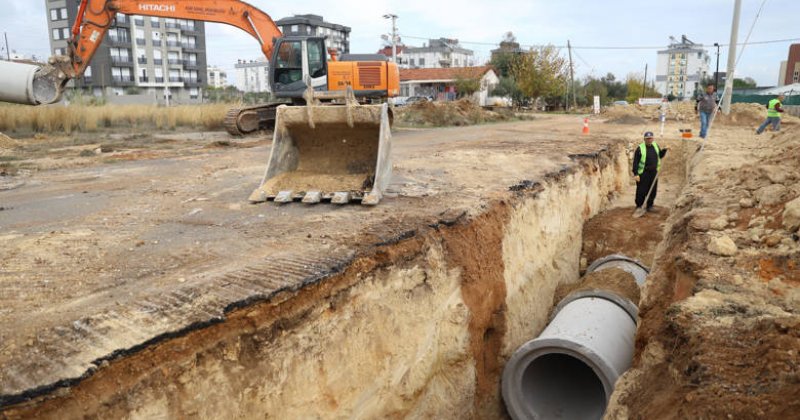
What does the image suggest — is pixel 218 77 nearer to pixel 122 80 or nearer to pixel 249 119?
pixel 122 80

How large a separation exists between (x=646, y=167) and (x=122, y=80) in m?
60.8

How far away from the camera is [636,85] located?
60.9 metres

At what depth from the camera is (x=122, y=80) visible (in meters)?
58.4

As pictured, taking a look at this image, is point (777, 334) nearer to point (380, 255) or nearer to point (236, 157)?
point (380, 255)

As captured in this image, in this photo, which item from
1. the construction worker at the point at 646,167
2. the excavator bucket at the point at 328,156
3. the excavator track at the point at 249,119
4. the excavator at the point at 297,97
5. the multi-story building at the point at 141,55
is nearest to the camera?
the excavator bucket at the point at 328,156

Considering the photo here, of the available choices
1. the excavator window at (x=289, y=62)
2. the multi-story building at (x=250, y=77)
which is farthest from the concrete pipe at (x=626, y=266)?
the multi-story building at (x=250, y=77)

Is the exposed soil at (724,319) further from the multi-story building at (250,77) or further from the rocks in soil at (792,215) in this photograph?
the multi-story building at (250,77)

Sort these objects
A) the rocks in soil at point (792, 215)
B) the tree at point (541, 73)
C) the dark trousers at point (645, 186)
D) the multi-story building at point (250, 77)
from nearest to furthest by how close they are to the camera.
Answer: the rocks in soil at point (792, 215) → the dark trousers at point (645, 186) → the tree at point (541, 73) → the multi-story building at point (250, 77)

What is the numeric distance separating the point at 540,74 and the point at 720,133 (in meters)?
23.5

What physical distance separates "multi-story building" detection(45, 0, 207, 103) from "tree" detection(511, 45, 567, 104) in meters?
30.8

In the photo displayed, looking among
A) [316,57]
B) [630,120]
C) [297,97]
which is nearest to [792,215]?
[316,57]

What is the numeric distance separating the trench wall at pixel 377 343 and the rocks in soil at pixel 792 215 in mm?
2619

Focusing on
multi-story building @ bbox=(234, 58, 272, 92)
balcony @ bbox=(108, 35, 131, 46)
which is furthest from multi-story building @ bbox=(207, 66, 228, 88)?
balcony @ bbox=(108, 35, 131, 46)

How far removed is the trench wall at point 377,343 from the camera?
287cm
